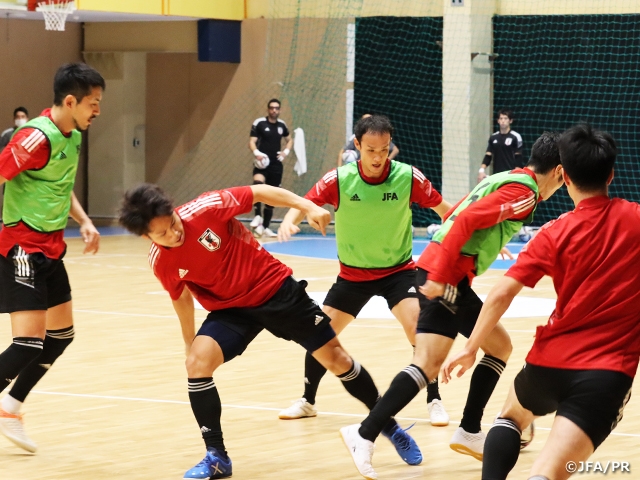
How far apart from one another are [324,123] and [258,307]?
47.9 ft

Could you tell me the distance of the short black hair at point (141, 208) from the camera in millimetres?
4945

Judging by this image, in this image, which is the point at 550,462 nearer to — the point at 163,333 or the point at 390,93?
the point at 163,333

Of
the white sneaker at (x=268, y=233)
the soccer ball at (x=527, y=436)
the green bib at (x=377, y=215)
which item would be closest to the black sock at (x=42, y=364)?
the green bib at (x=377, y=215)

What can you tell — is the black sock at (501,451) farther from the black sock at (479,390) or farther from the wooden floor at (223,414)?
the black sock at (479,390)

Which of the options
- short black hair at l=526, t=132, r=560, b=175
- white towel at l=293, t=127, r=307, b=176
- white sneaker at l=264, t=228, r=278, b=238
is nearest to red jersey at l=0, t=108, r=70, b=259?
short black hair at l=526, t=132, r=560, b=175

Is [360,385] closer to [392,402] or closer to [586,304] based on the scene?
[392,402]

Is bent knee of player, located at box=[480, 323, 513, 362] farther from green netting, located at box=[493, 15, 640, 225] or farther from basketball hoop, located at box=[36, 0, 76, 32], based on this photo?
basketball hoop, located at box=[36, 0, 76, 32]

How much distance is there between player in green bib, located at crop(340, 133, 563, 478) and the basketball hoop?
12.7 metres

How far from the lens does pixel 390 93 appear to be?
19.3 m

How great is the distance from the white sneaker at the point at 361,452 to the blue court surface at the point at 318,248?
32.2ft

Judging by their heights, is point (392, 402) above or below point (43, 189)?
below

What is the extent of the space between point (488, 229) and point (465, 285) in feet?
0.99

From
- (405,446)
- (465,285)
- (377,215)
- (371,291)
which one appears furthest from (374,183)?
(405,446)

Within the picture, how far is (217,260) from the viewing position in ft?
17.5
